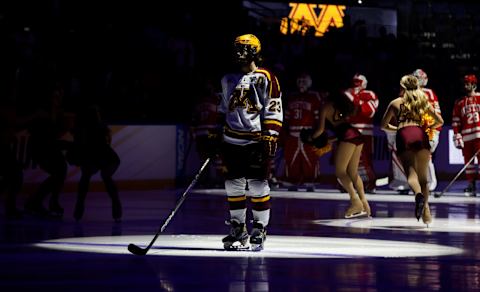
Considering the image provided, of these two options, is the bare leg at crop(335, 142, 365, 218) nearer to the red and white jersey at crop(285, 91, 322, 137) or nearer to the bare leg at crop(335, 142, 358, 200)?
the bare leg at crop(335, 142, 358, 200)

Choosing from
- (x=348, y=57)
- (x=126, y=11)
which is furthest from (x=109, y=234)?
(x=348, y=57)

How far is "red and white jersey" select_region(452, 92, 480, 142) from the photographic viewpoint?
21.7m

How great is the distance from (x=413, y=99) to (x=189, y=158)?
368 inches

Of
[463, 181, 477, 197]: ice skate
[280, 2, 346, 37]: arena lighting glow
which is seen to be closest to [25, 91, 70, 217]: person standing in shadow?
[463, 181, 477, 197]: ice skate

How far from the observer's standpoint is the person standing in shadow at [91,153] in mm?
15062

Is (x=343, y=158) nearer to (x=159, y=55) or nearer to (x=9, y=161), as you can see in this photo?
(x=9, y=161)

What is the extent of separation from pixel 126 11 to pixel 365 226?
13803 mm

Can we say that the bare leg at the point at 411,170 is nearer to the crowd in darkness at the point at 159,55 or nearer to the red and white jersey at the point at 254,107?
the red and white jersey at the point at 254,107

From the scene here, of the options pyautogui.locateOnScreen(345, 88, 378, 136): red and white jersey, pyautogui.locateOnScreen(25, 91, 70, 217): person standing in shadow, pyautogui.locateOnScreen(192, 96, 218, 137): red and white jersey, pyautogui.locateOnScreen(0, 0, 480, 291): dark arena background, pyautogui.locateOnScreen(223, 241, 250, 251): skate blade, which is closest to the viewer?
pyautogui.locateOnScreen(0, 0, 480, 291): dark arena background

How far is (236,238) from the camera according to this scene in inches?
445

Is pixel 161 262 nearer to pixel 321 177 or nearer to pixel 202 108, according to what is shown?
pixel 202 108

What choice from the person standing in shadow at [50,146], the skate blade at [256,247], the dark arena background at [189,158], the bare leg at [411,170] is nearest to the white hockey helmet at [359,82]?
the dark arena background at [189,158]

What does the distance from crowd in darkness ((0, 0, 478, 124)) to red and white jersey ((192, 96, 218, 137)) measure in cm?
49

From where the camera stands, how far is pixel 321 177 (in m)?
25.8
